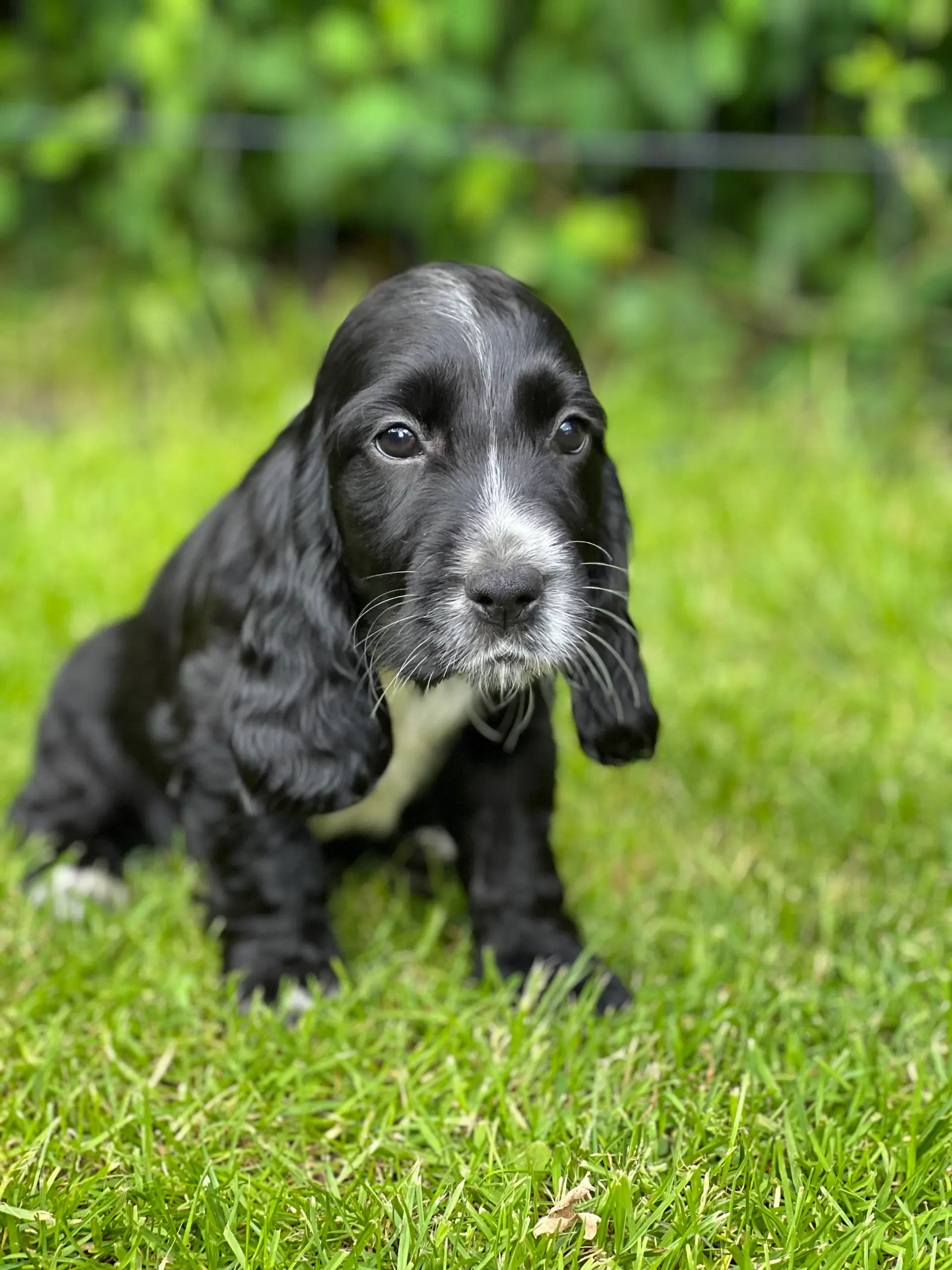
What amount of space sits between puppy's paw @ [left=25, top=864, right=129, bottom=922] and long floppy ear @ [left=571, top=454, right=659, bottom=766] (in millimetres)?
1191

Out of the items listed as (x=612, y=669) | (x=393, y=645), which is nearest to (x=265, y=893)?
(x=393, y=645)

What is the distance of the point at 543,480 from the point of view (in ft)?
7.57

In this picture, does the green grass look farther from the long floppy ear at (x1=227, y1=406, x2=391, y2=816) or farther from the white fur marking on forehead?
the white fur marking on forehead

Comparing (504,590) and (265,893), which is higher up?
(504,590)

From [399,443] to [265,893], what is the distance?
1.00 m

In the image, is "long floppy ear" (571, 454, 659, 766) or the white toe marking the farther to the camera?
the white toe marking

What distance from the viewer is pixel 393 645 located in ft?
7.79

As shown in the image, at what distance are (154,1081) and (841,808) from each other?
1.79m

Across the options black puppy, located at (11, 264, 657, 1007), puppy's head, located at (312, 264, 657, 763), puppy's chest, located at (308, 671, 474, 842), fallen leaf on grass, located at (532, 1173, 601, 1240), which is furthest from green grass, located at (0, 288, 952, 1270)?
puppy's head, located at (312, 264, 657, 763)

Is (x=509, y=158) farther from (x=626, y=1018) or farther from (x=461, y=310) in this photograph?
(x=626, y=1018)

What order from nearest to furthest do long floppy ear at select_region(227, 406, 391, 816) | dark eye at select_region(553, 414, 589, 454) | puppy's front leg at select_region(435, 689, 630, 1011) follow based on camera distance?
dark eye at select_region(553, 414, 589, 454)
long floppy ear at select_region(227, 406, 391, 816)
puppy's front leg at select_region(435, 689, 630, 1011)

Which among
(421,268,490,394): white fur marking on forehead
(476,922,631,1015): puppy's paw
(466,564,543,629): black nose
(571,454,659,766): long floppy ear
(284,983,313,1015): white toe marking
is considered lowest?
(284,983,313,1015): white toe marking

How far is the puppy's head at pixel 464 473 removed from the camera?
7.39 ft

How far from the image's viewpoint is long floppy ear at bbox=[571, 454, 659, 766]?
257cm
